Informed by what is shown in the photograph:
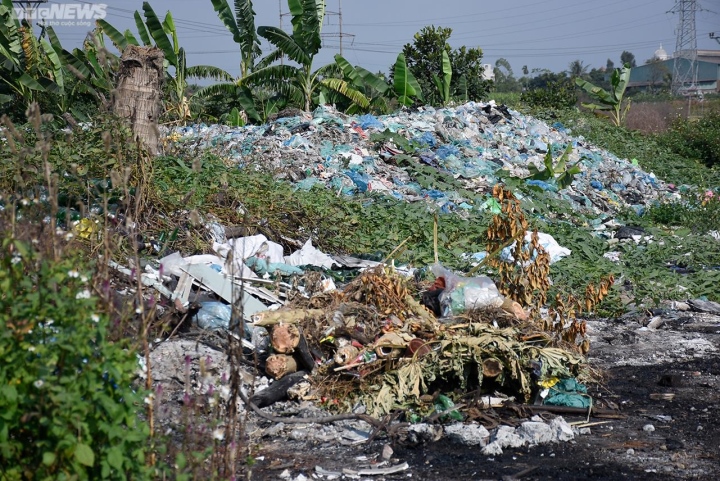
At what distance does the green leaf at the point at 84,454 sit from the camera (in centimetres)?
174

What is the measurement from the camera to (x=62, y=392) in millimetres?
1766

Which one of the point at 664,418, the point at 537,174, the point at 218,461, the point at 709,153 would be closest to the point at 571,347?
the point at 664,418

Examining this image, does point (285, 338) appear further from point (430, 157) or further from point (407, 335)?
point (430, 157)

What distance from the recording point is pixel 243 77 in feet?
53.9

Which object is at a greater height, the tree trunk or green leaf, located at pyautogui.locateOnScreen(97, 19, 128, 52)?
green leaf, located at pyautogui.locateOnScreen(97, 19, 128, 52)

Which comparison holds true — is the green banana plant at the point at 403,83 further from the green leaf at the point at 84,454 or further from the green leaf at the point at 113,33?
the green leaf at the point at 84,454

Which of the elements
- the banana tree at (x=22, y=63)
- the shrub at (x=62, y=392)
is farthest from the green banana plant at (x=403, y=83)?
the shrub at (x=62, y=392)

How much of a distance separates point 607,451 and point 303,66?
14.1 meters

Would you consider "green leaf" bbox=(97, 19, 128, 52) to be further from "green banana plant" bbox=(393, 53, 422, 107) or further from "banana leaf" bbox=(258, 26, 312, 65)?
"green banana plant" bbox=(393, 53, 422, 107)

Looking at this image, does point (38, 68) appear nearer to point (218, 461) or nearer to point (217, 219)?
point (217, 219)

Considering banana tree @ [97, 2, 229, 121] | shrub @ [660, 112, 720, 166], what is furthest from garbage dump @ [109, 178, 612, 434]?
shrub @ [660, 112, 720, 166]

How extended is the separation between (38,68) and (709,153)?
15872mm

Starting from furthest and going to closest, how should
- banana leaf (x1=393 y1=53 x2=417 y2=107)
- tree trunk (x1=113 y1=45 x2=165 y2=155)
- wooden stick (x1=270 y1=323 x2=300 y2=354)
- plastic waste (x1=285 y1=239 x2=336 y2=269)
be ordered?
banana leaf (x1=393 y1=53 x2=417 y2=107), tree trunk (x1=113 y1=45 x2=165 y2=155), plastic waste (x1=285 y1=239 x2=336 y2=269), wooden stick (x1=270 y1=323 x2=300 y2=354)

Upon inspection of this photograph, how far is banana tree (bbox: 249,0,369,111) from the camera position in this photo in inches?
578
